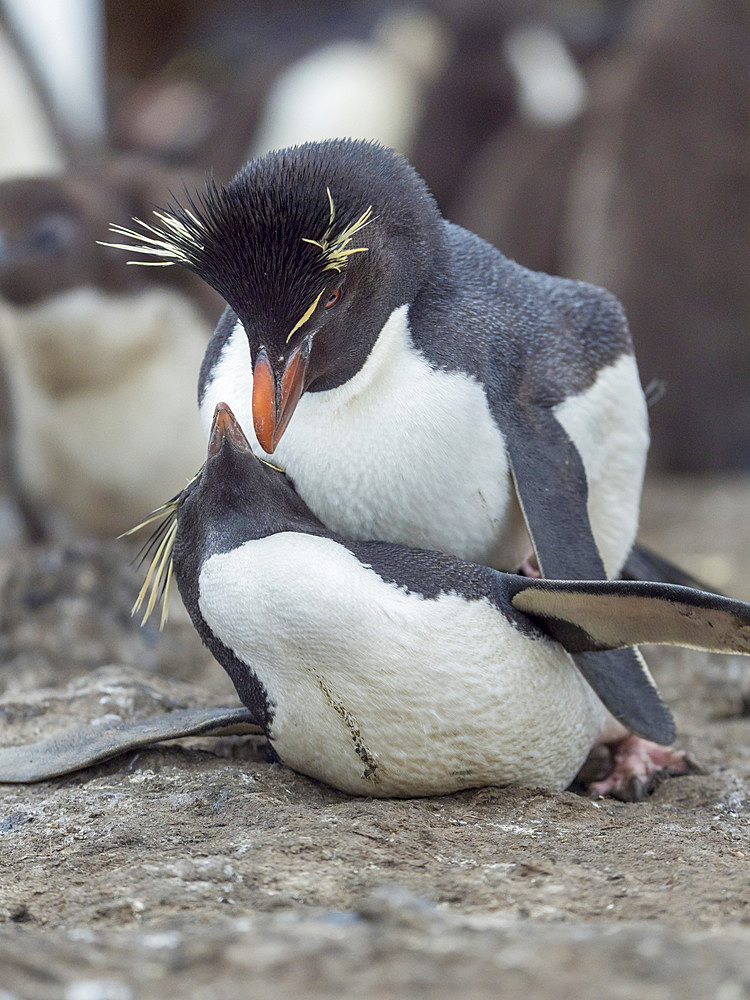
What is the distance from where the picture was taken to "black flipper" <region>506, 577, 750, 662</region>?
2.22 meters

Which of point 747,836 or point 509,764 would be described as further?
point 509,764

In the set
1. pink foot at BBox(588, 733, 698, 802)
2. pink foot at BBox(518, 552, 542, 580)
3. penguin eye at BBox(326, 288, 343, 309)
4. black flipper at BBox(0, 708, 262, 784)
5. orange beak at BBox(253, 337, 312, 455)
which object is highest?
penguin eye at BBox(326, 288, 343, 309)

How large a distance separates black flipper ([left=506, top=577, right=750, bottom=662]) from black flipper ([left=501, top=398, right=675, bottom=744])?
93mm

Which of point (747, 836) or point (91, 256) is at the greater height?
point (91, 256)

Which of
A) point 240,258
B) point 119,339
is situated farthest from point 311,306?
point 119,339

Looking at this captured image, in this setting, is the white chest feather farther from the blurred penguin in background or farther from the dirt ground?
the blurred penguin in background

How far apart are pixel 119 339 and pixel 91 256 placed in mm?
354

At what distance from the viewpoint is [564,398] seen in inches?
103

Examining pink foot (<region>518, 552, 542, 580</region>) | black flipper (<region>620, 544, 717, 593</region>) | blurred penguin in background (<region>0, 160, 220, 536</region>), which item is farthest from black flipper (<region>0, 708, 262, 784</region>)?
blurred penguin in background (<region>0, 160, 220, 536</region>)

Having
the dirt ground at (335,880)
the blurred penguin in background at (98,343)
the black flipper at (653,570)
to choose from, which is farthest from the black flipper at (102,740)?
the blurred penguin in background at (98,343)

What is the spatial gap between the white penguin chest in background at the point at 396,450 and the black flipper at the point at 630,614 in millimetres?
201

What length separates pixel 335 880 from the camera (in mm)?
1943

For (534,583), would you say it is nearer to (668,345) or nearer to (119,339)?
(119,339)

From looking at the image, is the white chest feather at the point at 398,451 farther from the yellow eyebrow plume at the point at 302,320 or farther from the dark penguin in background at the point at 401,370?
the yellow eyebrow plume at the point at 302,320
